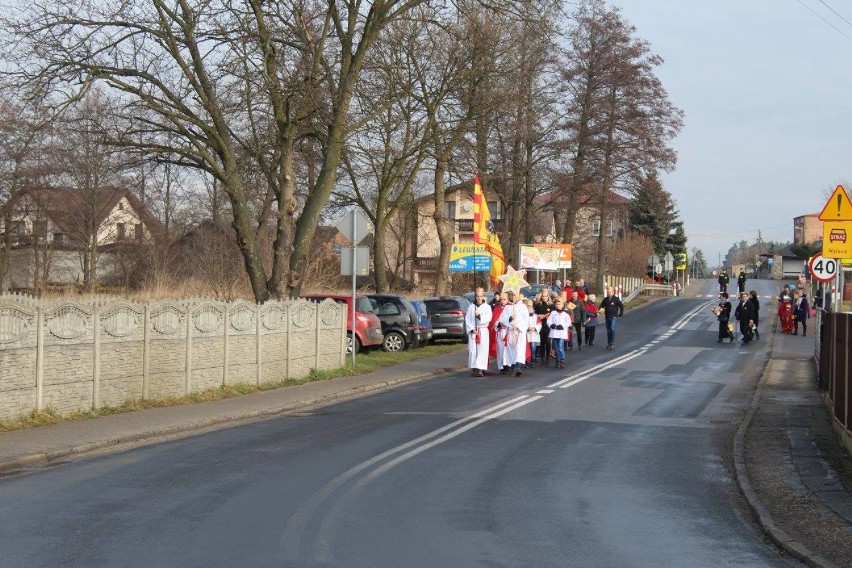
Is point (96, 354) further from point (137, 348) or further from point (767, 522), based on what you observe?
point (767, 522)

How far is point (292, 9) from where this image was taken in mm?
25141

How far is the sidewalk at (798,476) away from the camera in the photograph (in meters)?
8.12

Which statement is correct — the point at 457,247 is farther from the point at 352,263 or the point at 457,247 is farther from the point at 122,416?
the point at 122,416

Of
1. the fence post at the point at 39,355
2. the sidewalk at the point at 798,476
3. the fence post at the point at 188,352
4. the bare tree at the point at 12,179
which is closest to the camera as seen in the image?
the sidewalk at the point at 798,476

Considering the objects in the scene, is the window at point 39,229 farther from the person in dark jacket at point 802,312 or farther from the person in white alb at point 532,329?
the person in dark jacket at point 802,312

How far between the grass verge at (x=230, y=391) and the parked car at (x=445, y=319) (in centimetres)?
296

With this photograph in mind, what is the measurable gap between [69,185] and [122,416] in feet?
123

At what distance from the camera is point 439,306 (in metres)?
35.4

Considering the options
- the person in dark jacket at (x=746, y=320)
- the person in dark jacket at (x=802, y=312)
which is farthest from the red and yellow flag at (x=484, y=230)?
the person in dark jacket at (x=802, y=312)

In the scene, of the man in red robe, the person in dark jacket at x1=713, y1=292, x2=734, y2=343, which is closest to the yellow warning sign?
the man in red robe

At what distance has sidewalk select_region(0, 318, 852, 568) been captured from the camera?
8.63 metres

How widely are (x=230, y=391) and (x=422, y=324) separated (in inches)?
561

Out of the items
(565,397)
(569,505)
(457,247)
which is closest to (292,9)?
(565,397)

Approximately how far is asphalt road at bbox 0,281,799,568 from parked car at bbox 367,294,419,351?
43.3 ft
